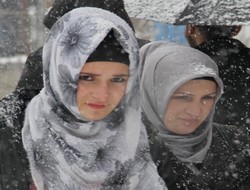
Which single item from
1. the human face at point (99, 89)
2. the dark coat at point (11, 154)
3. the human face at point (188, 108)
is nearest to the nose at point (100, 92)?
the human face at point (99, 89)

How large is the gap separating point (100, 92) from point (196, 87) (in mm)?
634

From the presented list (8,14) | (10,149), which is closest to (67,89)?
(10,149)

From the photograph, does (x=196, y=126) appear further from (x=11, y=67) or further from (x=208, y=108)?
(x=11, y=67)

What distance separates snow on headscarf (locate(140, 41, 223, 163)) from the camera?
268 centimetres

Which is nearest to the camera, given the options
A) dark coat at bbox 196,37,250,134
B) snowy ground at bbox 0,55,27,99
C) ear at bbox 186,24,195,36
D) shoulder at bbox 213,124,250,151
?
shoulder at bbox 213,124,250,151

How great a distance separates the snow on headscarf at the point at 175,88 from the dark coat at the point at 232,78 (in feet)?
0.86

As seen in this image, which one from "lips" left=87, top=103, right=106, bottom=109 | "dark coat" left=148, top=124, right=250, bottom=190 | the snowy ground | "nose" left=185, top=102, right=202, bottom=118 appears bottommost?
the snowy ground

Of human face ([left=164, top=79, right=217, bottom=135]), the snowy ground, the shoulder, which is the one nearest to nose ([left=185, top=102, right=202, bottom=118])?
human face ([left=164, top=79, right=217, bottom=135])

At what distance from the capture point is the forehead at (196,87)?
A: 8.78 feet

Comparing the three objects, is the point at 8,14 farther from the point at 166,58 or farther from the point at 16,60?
the point at 166,58

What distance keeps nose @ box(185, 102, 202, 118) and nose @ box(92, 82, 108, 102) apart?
57 cm

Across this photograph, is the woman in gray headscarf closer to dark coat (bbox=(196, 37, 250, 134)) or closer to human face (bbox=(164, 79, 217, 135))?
human face (bbox=(164, 79, 217, 135))

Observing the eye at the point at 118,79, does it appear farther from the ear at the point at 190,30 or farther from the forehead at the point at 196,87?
the ear at the point at 190,30

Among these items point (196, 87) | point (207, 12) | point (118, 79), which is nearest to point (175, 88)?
point (196, 87)
